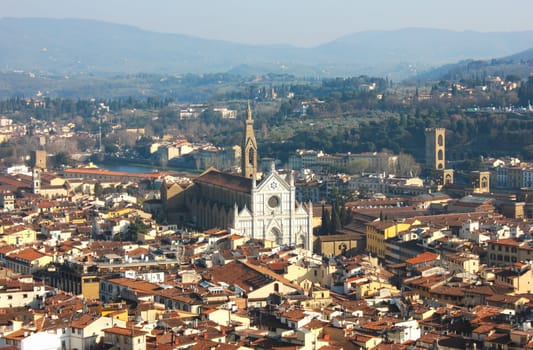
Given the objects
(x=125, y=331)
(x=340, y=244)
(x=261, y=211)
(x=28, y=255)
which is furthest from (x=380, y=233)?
(x=125, y=331)

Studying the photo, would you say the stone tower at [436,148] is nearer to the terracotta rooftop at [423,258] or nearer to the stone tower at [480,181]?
the stone tower at [480,181]

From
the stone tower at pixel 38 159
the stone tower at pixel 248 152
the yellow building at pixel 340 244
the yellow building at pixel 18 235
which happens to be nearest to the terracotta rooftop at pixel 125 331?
the yellow building at pixel 18 235

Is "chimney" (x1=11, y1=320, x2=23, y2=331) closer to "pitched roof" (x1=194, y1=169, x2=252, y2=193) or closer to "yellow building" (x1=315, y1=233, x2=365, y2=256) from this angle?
"yellow building" (x1=315, y1=233, x2=365, y2=256)

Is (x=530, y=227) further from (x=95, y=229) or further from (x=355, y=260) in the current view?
(x=95, y=229)

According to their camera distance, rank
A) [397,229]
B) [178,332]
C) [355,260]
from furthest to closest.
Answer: [397,229] < [355,260] < [178,332]

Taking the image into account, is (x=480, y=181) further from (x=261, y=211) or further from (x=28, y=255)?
(x=28, y=255)

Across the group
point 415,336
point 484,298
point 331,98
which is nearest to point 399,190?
point 484,298
